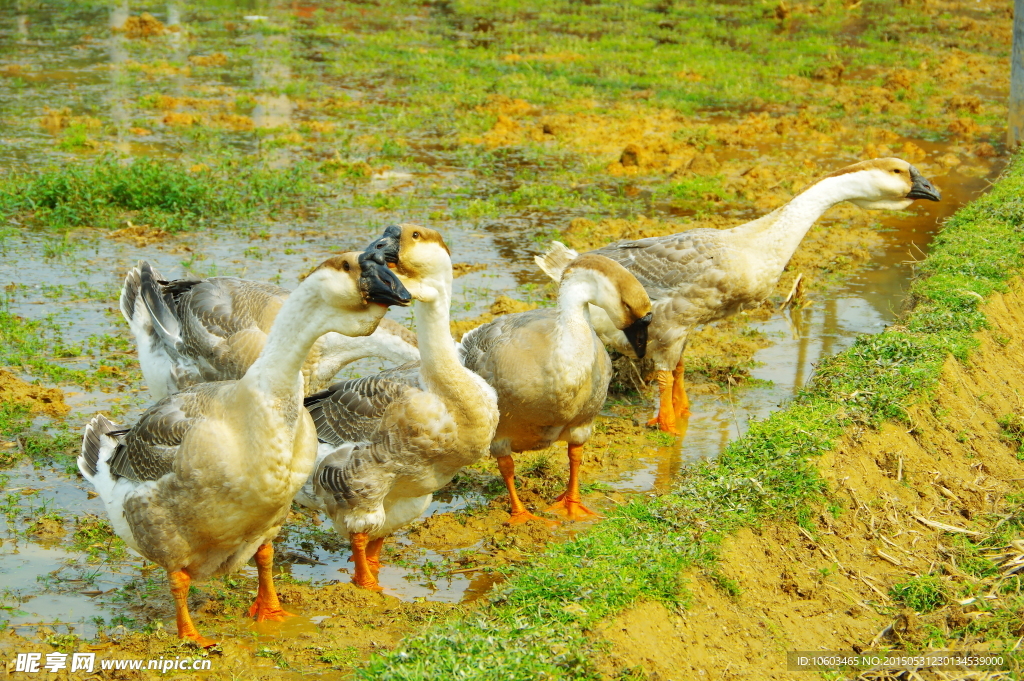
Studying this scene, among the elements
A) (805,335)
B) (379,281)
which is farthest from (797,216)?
(379,281)

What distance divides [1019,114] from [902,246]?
4.84m

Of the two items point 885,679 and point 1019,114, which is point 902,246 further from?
point 885,679

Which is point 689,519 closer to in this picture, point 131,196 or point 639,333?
point 639,333

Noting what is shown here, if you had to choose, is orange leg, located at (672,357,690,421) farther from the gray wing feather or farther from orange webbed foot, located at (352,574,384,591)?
orange webbed foot, located at (352,574,384,591)

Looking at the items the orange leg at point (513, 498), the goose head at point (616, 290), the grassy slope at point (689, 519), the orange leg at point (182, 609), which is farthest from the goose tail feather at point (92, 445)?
the goose head at point (616, 290)

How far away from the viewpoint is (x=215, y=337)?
6961 millimetres

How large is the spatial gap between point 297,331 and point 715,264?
14.4ft

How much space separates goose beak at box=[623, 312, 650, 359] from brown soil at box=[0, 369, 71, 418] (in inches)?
161

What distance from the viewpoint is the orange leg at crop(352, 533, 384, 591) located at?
584cm

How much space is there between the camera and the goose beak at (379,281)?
4.29 meters

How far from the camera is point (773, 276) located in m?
8.22

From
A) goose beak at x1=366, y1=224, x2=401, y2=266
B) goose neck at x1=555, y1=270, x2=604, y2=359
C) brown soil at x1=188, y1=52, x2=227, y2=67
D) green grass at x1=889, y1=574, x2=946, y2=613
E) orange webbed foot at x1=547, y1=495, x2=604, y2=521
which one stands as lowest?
orange webbed foot at x1=547, y1=495, x2=604, y2=521

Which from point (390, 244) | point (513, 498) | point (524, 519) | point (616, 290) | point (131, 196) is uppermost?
point (390, 244)

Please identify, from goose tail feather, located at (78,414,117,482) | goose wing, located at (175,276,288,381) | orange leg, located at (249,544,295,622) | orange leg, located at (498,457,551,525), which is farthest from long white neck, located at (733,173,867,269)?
goose tail feather, located at (78,414,117,482)
